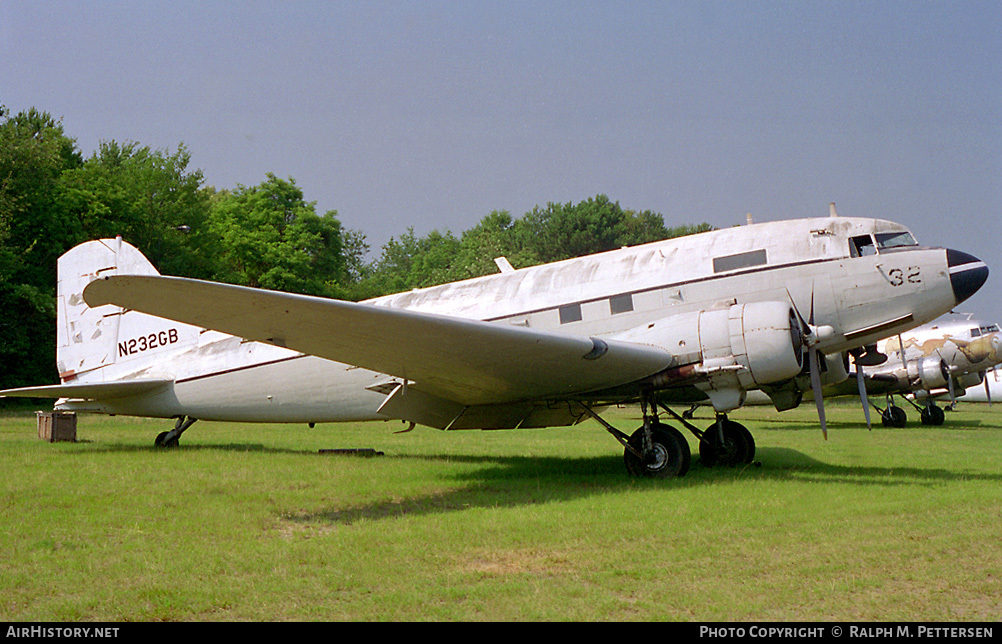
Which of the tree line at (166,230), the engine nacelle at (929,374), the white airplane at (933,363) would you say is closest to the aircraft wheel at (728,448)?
the white airplane at (933,363)

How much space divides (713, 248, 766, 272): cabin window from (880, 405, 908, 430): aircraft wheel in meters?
16.9

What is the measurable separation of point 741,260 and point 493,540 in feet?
19.0

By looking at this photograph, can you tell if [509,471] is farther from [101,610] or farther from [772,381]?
[101,610]

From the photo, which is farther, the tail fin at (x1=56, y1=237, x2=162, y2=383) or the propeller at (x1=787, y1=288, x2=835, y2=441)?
the tail fin at (x1=56, y1=237, x2=162, y2=383)

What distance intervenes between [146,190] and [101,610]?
43.5m

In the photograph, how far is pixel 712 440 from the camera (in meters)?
11.9

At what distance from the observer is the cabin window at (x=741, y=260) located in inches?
411

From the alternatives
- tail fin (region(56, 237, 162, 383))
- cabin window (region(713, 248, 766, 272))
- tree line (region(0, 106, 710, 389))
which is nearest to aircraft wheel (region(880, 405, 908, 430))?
cabin window (region(713, 248, 766, 272))

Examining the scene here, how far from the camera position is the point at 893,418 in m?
24.5

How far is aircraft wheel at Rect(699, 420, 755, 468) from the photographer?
38.5ft

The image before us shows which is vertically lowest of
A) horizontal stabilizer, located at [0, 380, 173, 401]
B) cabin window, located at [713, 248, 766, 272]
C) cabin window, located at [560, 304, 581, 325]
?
horizontal stabilizer, located at [0, 380, 173, 401]

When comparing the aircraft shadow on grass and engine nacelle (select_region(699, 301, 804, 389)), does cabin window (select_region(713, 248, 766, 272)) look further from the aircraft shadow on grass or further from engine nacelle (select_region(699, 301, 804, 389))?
the aircraft shadow on grass

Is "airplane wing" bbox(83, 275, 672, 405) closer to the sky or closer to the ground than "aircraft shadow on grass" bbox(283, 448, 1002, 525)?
closer to the sky

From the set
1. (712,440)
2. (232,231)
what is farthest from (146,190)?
(712,440)
